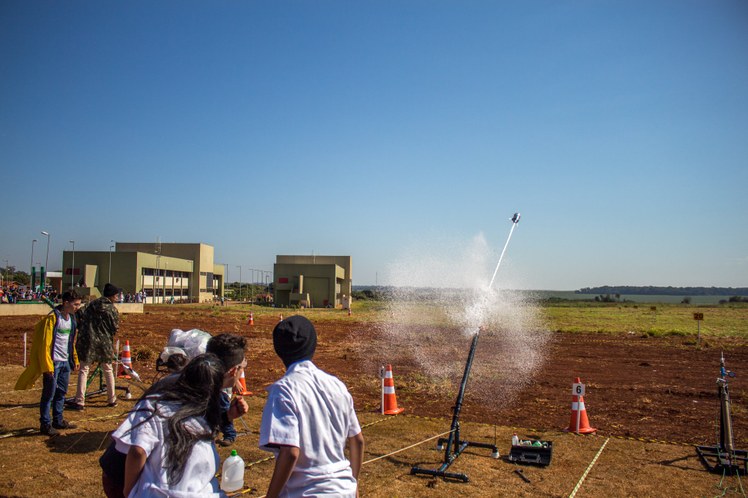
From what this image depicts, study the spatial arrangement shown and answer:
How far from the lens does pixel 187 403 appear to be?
283 centimetres

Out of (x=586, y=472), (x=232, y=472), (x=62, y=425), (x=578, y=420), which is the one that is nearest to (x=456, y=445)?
(x=586, y=472)

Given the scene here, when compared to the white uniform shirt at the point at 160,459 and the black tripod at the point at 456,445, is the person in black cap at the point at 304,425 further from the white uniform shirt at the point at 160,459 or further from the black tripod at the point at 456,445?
the black tripod at the point at 456,445

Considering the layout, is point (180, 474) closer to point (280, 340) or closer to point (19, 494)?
point (280, 340)

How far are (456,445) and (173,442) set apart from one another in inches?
206

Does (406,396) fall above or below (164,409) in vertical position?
below

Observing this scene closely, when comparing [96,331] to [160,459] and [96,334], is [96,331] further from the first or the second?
[160,459]

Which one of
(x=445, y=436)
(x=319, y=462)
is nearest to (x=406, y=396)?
(x=445, y=436)

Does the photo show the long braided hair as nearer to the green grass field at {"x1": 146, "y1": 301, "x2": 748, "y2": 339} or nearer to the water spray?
the water spray

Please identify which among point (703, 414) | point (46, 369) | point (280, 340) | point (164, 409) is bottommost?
point (703, 414)

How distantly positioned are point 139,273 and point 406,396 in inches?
2549

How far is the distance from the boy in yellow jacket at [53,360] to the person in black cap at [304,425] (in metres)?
5.92

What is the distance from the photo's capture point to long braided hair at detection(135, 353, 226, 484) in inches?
106

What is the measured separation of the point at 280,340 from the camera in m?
2.96

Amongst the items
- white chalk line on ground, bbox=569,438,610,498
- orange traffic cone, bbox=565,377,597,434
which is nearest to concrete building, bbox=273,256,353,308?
orange traffic cone, bbox=565,377,597,434
